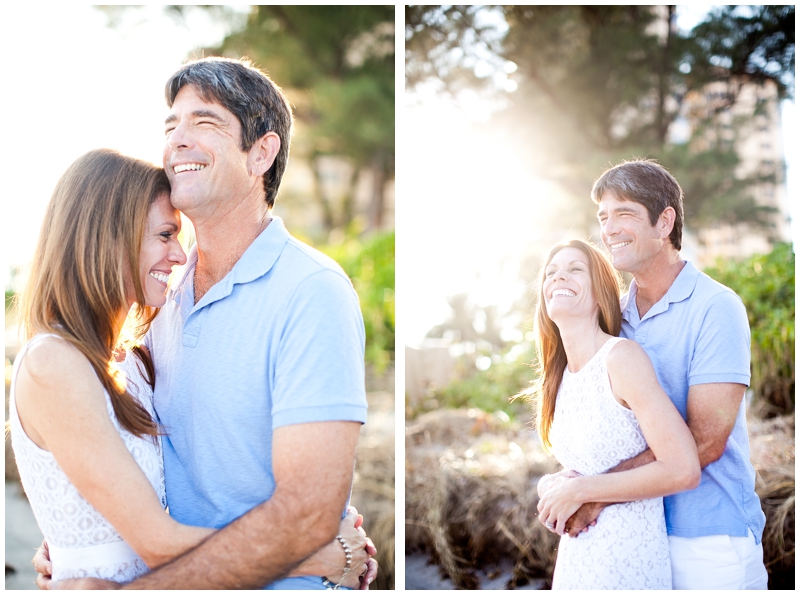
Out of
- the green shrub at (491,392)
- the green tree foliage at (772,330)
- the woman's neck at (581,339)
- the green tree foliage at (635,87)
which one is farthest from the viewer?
the green shrub at (491,392)

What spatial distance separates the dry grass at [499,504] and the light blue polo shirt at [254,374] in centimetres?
158

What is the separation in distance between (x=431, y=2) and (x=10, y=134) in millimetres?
1821

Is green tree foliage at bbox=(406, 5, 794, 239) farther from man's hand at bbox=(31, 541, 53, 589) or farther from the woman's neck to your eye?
man's hand at bbox=(31, 541, 53, 589)

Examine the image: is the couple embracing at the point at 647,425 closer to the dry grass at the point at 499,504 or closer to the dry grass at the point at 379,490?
the dry grass at the point at 499,504

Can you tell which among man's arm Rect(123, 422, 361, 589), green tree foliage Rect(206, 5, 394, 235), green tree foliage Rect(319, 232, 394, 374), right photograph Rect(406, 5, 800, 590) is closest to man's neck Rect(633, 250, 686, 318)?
right photograph Rect(406, 5, 800, 590)

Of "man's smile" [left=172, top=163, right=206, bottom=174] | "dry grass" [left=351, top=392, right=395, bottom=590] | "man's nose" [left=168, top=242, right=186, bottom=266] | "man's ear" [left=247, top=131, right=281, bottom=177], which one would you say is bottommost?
"dry grass" [left=351, top=392, right=395, bottom=590]

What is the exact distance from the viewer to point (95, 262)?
138 centimetres

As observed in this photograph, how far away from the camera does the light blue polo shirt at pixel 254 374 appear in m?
1.34

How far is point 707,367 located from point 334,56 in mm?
4710

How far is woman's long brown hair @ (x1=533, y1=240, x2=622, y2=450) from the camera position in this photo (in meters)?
1.68

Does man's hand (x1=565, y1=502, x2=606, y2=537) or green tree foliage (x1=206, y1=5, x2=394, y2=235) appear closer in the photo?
man's hand (x1=565, y1=502, x2=606, y2=537)

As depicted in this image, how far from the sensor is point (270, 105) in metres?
1.60

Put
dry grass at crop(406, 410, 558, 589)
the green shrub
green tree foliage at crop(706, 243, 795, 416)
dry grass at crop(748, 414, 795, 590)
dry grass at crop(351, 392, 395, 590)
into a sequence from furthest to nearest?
the green shrub < green tree foliage at crop(706, 243, 795, 416) < dry grass at crop(351, 392, 395, 590) < dry grass at crop(406, 410, 558, 589) < dry grass at crop(748, 414, 795, 590)

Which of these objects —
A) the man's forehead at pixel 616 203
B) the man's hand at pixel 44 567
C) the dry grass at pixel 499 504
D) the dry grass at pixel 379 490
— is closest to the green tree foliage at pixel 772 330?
the dry grass at pixel 499 504
